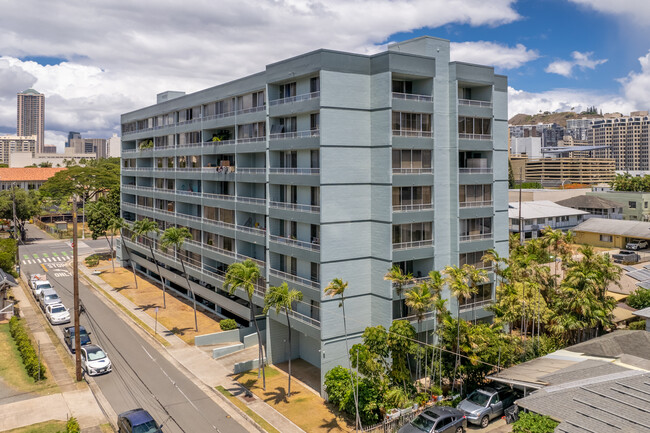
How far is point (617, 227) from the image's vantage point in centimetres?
9350

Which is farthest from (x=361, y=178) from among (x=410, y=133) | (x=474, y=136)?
(x=474, y=136)

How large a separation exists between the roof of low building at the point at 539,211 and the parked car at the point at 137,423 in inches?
3217

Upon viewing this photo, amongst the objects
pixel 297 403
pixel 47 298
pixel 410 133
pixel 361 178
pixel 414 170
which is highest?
pixel 410 133

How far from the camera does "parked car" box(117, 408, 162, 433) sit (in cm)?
2978

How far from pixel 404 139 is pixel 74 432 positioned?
99.5 ft

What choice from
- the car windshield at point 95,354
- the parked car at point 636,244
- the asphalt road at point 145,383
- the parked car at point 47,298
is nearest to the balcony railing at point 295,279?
the asphalt road at point 145,383

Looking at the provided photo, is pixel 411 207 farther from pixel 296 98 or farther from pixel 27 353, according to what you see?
pixel 27 353

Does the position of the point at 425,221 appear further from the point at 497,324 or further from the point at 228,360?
the point at 228,360

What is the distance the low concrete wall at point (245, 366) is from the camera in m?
41.3

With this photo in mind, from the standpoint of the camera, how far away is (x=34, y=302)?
62.6m

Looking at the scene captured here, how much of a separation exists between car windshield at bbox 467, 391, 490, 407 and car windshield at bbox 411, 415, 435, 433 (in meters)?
5.38

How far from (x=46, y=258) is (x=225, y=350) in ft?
213

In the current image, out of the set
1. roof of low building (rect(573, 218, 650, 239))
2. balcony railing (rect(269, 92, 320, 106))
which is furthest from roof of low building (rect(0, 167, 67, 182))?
roof of low building (rect(573, 218, 650, 239))

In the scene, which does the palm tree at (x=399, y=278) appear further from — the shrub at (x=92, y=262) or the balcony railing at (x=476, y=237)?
the shrub at (x=92, y=262)
